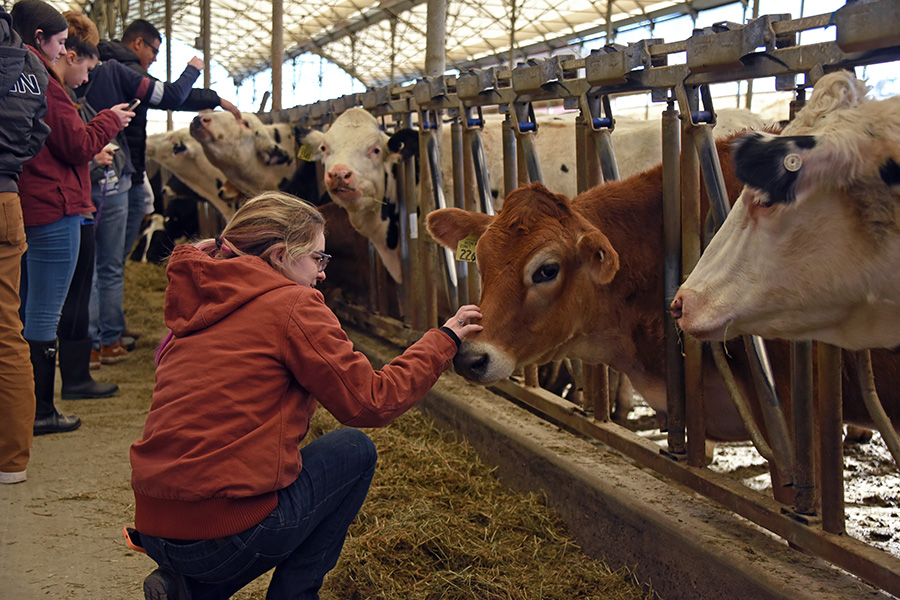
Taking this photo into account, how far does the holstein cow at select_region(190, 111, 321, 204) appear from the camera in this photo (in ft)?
23.7

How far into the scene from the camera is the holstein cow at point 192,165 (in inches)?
320

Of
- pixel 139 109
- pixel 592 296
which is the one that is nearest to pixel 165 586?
pixel 592 296

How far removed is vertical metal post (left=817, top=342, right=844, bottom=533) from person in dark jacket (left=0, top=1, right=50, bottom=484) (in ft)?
9.56

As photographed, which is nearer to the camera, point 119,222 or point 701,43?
point 701,43

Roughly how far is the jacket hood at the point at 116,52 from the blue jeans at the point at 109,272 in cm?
120

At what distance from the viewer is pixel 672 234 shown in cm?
276

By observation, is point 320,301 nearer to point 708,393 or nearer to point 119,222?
point 708,393

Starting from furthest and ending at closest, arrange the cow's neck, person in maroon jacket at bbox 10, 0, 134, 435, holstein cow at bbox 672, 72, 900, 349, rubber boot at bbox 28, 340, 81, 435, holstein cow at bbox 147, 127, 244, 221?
holstein cow at bbox 147, 127, 244, 221 → rubber boot at bbox 28, 340, 81, 435 → person in maroon jacket at bbox 10, 0, 134, 435 → the cow's neck → holstein cow at bbox 672, 72, 900, 349

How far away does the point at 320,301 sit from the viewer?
1981 millimetres

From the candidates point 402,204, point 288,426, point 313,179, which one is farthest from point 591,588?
point 313,179

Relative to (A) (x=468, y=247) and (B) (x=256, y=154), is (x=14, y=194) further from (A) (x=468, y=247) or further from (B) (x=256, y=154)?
(B) (x=256, y=154)

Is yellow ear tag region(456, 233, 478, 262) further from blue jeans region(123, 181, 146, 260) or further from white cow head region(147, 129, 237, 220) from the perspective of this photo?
white cow head region(147, 129, 237, 220)

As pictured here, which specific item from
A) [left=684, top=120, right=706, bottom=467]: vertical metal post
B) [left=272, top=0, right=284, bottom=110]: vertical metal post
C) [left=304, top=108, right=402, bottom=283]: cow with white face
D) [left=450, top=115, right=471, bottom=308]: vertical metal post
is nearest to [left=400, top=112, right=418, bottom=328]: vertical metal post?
[left=304, top=108, right=402, bottom=283]: cow with white face

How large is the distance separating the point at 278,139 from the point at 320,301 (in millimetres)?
5810
